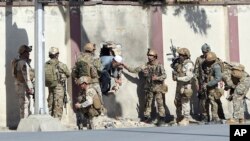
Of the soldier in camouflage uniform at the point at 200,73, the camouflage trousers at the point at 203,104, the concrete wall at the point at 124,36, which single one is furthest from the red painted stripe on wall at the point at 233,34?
the concrete wall at the point at 124,36

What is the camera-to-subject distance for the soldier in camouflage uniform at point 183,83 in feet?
41.3

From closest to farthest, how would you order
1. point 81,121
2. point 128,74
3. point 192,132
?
point 192,132, point 81,121, point 128,74

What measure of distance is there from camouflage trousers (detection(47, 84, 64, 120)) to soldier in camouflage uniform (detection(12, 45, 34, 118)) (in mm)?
387

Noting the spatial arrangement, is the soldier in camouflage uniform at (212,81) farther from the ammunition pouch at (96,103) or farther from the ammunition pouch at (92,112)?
the ammunition pouch at (92,112)

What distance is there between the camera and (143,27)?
531 inches

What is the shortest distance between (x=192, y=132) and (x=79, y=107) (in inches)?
178

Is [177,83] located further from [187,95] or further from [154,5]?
[154,5]

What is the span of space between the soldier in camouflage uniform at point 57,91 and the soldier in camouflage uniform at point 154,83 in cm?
163

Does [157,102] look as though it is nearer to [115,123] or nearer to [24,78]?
[115,123]

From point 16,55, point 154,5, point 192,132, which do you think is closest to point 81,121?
point 16,55

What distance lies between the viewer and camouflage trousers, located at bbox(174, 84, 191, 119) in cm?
1268

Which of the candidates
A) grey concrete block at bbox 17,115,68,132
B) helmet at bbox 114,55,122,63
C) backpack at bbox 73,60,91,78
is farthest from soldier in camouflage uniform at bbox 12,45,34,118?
helmet at bbox 114,55,122,63

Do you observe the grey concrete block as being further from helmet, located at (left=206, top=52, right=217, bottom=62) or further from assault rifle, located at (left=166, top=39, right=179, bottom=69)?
helmet, located at (left=206, top=52, right=217, bottom=62)

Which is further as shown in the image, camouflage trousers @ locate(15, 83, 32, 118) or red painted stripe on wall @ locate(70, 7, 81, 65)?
red painted stripe on wall @ locate(70, 7, 81, 65)
